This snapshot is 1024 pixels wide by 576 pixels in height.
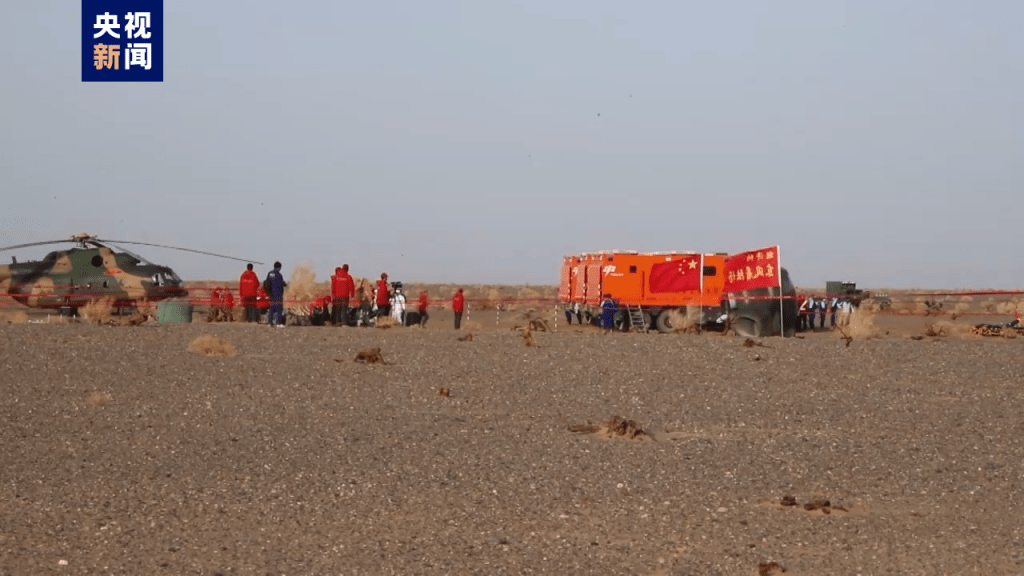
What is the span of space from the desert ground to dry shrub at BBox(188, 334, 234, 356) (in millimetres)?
35

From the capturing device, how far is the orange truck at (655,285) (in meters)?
33.1

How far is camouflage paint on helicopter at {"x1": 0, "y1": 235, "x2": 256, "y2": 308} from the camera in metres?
32.9

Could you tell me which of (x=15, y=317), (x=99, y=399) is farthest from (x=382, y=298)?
(x=99, y=399)

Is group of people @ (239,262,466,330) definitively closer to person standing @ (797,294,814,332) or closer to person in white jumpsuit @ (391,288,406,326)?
person in white jumpsuit @ (391,288,406,326)

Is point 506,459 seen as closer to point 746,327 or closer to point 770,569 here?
point 770,569

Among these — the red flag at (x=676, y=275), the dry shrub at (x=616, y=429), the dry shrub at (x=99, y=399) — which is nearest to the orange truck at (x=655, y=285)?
the red flag at (x=676, y=275)

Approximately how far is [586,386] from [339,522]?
7749 millimetres

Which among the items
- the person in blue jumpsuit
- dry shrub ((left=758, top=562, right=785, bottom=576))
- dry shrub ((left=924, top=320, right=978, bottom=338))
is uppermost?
the person in blue jumpsuit

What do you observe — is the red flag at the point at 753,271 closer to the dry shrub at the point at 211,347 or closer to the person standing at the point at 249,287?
the person standing at the point at 249,287

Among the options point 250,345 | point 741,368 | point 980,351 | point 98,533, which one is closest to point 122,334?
point 250,345

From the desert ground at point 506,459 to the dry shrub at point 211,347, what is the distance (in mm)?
35

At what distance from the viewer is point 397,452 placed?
40.0 feet

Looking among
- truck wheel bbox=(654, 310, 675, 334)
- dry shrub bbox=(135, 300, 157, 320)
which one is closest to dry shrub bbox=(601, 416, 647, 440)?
dry shrub bbox=(135, 300, 157, 320)

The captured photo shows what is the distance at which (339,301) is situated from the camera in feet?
90.8
